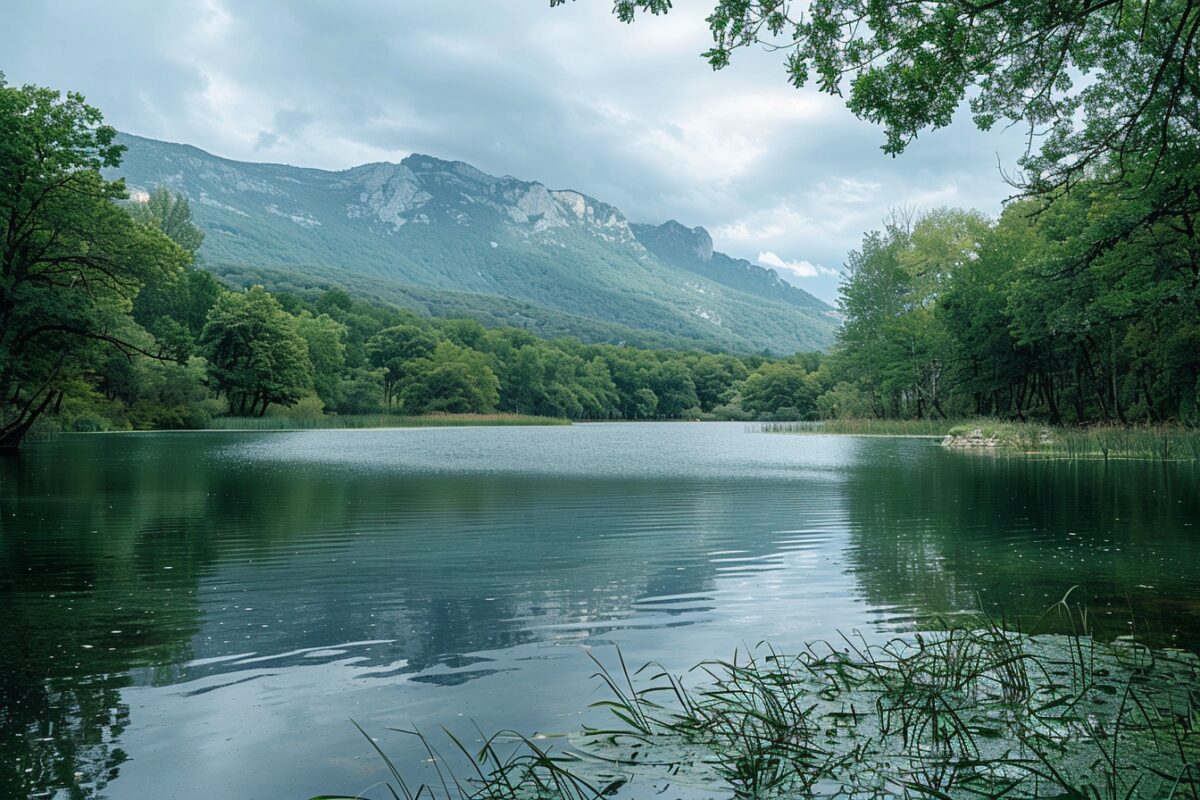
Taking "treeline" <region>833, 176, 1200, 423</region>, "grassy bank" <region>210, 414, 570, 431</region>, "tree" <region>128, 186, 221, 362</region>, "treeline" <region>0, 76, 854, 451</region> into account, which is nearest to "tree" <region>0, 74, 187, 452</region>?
"treeline" <region>0, 76, 854, 451</region>

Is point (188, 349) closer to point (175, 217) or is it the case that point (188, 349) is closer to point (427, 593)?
point (427, 593)

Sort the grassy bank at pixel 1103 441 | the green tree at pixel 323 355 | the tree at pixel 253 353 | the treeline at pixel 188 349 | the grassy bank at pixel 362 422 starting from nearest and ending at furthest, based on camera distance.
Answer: the treeline at pixel 188 349, the grassy bank at pixel 1103 441, the grassy bank at pixel 362 422, the tree at pixel 253 353, the green tree at pixel 323 355

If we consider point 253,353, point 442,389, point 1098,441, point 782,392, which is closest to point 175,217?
point 253,353

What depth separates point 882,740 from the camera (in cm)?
514

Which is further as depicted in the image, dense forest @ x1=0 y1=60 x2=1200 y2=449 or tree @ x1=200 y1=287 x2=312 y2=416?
tree @ x1=200 y1=287 x2=312 y2=416

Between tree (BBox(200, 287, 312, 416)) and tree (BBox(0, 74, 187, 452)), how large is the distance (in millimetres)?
49193

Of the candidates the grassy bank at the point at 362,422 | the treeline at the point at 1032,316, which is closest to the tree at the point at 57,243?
the treeline at the point at 1032,316

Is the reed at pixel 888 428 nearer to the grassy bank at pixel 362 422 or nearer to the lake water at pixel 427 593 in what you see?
the lake water at pixel 427 593

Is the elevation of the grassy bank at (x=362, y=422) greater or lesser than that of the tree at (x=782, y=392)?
lesser

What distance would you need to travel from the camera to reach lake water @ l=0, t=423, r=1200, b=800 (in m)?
5.69

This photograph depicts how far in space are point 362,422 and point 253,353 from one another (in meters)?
12.9

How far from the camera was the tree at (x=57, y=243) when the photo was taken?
98.7ft

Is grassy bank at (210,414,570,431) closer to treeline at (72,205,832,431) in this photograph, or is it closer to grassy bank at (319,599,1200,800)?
treeline at (72,205,832,431)

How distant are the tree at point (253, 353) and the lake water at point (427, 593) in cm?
6161
